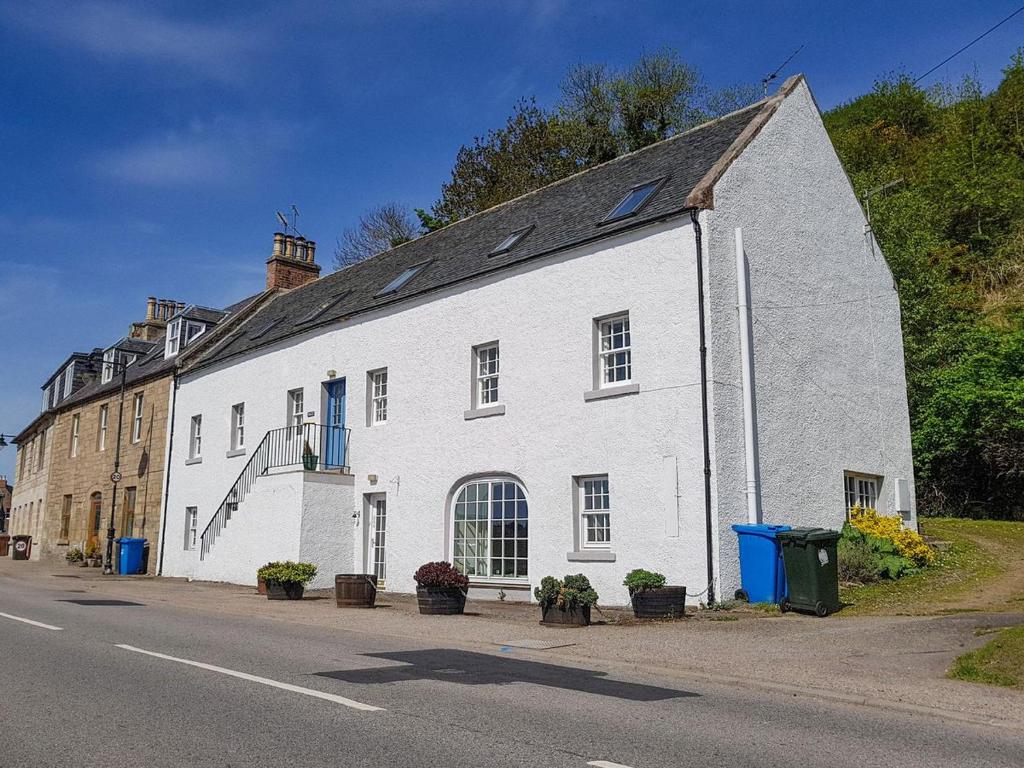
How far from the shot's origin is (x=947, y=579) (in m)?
15.3

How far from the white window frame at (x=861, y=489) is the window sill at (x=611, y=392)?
5162 millimetres

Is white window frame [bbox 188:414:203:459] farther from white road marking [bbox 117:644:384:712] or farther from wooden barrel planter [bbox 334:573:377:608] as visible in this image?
white road marking [bbox 117:644:384:712]

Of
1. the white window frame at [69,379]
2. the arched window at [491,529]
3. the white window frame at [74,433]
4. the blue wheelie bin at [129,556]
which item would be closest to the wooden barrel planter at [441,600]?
the arched window at [491,529]

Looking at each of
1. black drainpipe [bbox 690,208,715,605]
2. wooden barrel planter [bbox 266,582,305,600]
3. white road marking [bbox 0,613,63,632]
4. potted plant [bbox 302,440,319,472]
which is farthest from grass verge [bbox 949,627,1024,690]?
potted plant [bbox 302,440,319,472]

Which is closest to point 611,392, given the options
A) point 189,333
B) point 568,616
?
point 568,616

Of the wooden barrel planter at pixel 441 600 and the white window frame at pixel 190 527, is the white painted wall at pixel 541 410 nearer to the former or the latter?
the wooden barrel planter at pixel 441 600

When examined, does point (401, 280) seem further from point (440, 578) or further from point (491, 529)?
point (440, 578)

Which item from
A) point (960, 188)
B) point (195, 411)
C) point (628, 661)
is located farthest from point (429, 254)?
point (960, 188)

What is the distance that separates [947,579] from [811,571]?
4269 millimetres

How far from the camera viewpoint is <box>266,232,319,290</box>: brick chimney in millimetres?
32625

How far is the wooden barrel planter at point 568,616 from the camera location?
1262cm

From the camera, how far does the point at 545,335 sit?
1666cm

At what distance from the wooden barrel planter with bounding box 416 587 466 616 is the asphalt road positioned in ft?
15.8

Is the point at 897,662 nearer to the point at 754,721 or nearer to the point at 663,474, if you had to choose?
the point at 754,721
